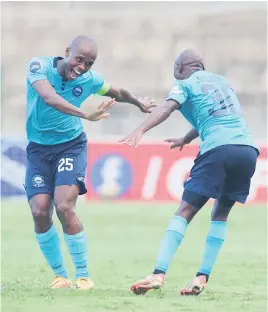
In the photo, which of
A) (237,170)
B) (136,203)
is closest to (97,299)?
(237,170)

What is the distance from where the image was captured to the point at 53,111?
897 cm

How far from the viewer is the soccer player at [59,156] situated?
28.8ft

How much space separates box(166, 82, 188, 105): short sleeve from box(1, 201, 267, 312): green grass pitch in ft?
5.03

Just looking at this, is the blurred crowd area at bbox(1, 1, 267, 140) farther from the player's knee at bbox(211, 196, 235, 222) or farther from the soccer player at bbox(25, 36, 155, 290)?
the player's knee at bbox(211, 196, 235, 222)

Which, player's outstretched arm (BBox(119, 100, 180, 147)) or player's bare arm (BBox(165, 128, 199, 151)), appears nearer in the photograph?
player's outstretched arm (BBox(119, 100, 180, 147))

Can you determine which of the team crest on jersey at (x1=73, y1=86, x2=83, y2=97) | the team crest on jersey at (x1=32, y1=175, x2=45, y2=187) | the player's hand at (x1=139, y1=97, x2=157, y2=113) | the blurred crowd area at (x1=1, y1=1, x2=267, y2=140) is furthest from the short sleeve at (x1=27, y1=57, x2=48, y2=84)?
the blurred crowd area at (x1=1, y1=1, x2=267, y2=140)

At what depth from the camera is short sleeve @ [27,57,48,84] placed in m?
8.68

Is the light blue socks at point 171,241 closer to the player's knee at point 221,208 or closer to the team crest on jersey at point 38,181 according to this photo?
the player's knee at point 221,208

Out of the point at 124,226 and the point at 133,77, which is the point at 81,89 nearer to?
the point at 124,226

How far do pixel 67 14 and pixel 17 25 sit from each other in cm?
157

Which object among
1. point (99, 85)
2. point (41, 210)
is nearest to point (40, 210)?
point (41, 210)

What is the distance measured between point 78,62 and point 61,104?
43 centimetres

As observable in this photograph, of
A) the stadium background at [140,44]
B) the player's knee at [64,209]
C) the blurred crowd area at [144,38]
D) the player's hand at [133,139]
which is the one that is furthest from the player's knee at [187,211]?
the blurred crowd area at [144,38]

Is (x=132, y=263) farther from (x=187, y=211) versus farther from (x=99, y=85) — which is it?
(x=187, y=211)
